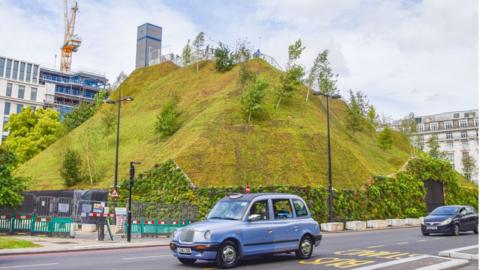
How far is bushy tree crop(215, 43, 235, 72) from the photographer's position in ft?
211

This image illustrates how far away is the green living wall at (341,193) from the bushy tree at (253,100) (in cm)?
1205

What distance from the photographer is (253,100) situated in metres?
45.2

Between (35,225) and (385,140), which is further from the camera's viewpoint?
(385,140)

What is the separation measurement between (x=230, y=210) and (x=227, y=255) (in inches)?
55.3

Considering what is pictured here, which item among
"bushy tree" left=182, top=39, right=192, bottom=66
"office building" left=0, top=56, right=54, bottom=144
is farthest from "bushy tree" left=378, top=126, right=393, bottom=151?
"office building" left=0, top=56, right=54, bottom=144

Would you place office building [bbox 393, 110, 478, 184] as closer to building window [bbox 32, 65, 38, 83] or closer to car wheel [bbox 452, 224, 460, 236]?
building window [bbox 32, 65, 38, 83]

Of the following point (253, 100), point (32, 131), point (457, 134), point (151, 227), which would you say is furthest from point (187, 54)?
point (457, 134)

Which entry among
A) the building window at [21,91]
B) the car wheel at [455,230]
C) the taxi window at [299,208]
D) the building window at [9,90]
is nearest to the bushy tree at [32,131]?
the building window at [9,90]

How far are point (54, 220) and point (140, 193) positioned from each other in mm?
11892

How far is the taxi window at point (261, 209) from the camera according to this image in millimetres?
11863

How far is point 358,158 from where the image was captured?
44688 mm

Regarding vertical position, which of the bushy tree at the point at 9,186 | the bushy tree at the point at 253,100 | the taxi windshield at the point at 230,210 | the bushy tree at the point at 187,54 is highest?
the bushy tree at the point at 187,54

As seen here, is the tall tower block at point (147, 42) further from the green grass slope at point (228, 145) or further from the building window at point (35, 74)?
the building window at point (35, 74)

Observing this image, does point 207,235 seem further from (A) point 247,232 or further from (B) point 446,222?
(B) point 446,222
